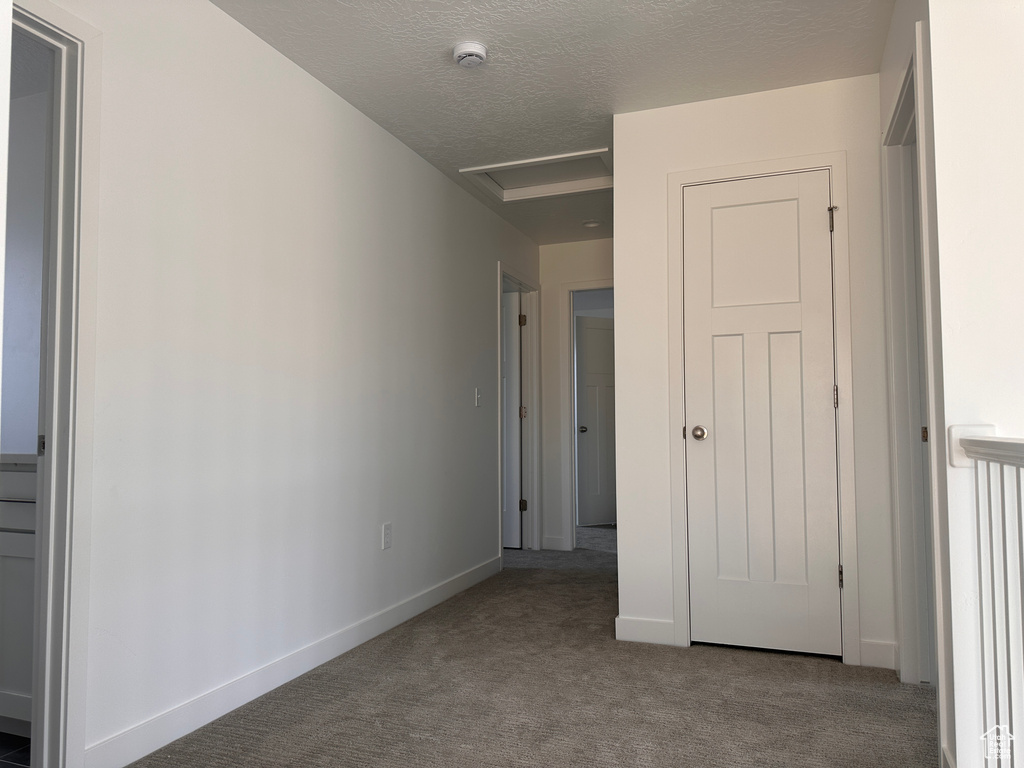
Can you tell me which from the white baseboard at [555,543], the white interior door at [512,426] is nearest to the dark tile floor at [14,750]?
the white interior door at [512,426]

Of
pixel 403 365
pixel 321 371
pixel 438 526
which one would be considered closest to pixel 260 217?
pixel 321 371

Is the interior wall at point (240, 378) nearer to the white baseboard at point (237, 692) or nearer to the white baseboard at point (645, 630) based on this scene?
the white baseboard at point (237, 692)

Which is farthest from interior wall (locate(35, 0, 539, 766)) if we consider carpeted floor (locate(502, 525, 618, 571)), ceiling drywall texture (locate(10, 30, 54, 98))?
carpeted floor (locate(502, 525, 618, 571))

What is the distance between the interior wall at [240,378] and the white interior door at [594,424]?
3.30 meters

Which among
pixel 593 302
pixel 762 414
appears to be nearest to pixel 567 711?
pixel 762 414

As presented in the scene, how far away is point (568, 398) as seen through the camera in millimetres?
5469

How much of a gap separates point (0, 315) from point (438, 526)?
3089 mm

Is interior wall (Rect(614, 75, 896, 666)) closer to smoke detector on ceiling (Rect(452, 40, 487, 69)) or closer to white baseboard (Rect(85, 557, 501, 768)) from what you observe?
smoke detector on ceiling (Rect(452, 40, 487, 69))

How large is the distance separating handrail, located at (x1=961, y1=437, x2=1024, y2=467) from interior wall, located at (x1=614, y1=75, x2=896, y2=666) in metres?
1.18

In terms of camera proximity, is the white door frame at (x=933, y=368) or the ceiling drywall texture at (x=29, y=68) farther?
Result: the ceiling drywall texture at (x=29, y=68)

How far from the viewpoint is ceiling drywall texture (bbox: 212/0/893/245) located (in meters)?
2.41

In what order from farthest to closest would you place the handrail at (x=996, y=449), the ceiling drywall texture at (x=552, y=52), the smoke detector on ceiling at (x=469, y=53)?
the smoke detector on ceiling at (x=469, y=53) < the ceiling drywall texture at (x=552, y=52) < the handrail at (x=996, y=449)

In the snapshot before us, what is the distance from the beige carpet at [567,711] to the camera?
2.03 m

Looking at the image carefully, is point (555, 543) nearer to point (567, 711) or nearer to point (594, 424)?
point (594, 424)
